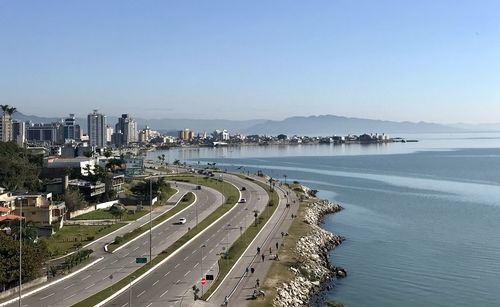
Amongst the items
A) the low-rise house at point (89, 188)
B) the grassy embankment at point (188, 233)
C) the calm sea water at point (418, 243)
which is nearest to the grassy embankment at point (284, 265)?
the calm sea water at point (418, 243)

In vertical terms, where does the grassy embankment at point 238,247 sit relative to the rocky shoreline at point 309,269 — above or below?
above

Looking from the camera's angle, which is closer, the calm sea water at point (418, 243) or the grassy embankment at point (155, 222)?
the calm sea water at point (418, 243)

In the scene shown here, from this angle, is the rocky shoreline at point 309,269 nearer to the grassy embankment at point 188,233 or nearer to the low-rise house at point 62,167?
the grassy embankment at point 188,233

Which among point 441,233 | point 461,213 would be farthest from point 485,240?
point 461,213

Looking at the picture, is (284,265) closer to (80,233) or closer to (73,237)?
(73,237)

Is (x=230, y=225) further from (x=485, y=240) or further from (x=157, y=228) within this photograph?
(x=485, y=240)

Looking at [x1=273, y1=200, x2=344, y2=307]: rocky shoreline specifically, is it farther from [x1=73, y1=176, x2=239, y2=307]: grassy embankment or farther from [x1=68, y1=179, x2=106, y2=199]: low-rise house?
[x1=68, y1=179, x2=106, y2=199]: low-rise house

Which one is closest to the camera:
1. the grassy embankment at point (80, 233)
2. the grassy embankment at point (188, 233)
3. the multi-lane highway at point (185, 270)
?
the multi-lane highway at point (185, 270)
